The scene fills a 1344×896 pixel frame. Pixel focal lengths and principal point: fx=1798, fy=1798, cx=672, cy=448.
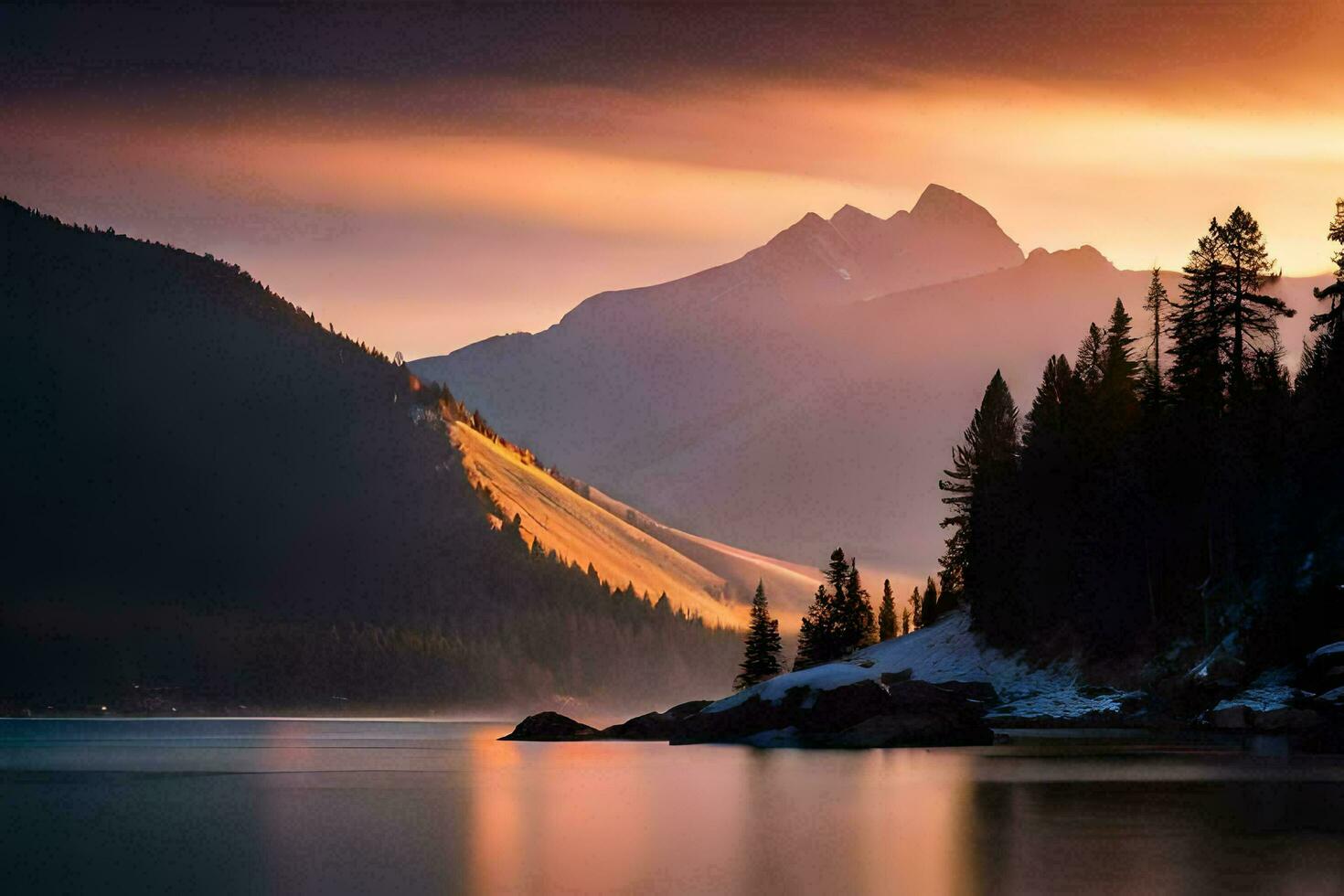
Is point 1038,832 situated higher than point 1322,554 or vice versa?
point 1322,554

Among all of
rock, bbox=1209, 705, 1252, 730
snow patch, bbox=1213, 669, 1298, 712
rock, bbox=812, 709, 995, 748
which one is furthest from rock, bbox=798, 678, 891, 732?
snow patch, bbox=1213, 669, 1298, 712

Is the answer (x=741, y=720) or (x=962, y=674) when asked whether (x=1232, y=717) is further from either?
(x=962, y=674)

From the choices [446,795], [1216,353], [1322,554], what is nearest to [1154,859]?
[446,795]

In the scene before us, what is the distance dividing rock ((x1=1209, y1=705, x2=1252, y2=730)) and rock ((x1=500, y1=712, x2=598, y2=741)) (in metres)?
53.9

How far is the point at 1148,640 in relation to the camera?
124188mm

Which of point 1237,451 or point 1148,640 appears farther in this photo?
point 1148,640

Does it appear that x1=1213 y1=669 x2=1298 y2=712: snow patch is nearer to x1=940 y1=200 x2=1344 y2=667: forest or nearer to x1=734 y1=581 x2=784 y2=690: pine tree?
x1=940 y1=200 x2=1344 y2=667: forest

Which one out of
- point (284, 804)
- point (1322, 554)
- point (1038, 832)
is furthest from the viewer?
point (1322, 554)

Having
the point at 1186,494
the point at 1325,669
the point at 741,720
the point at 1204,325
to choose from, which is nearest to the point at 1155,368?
the point at 1204,325

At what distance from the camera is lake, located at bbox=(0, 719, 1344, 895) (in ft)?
143

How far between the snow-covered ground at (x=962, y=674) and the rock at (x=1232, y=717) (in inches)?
481

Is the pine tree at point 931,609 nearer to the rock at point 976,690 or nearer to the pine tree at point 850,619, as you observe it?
the pine tree at point 850,619

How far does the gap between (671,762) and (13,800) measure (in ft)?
123

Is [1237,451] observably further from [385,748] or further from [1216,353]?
[385,748]
